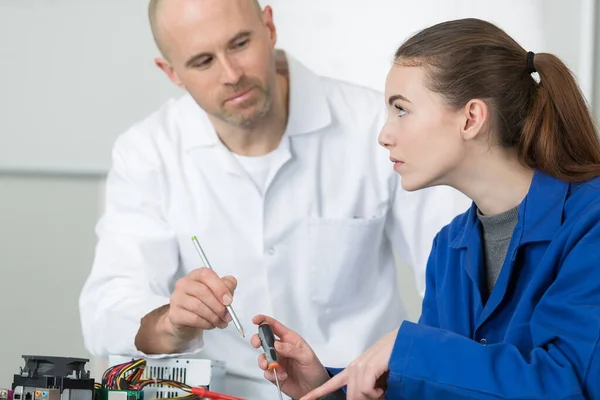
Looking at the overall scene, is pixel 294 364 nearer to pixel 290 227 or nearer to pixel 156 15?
pixel 290 227

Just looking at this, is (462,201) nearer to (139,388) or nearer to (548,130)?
(548,130)

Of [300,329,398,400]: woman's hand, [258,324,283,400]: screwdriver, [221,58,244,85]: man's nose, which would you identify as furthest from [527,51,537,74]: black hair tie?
[221,58,244,85]: man's nose

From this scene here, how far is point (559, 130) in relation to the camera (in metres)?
1.41

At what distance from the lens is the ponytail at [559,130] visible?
139cm

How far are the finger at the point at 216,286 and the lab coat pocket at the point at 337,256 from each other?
0.54 m

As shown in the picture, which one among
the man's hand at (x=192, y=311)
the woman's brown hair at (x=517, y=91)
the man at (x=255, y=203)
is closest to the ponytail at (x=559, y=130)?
the woman's brown hair at (x=517, y=91)

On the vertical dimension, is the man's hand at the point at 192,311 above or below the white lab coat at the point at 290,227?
below

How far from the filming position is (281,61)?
2.29 metres

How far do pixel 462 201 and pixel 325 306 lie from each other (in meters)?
0.65

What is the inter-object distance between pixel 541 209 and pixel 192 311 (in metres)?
0.68

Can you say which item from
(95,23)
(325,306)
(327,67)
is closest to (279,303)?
(325,306)

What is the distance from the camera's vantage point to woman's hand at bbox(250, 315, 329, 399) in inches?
57.4

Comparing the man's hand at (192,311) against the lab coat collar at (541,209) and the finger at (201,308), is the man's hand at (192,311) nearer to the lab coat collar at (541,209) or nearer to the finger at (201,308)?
the finger at (201,308)

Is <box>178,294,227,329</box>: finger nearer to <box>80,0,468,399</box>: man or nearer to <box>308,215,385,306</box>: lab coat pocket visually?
<box>80,0,468,399</box>: man
